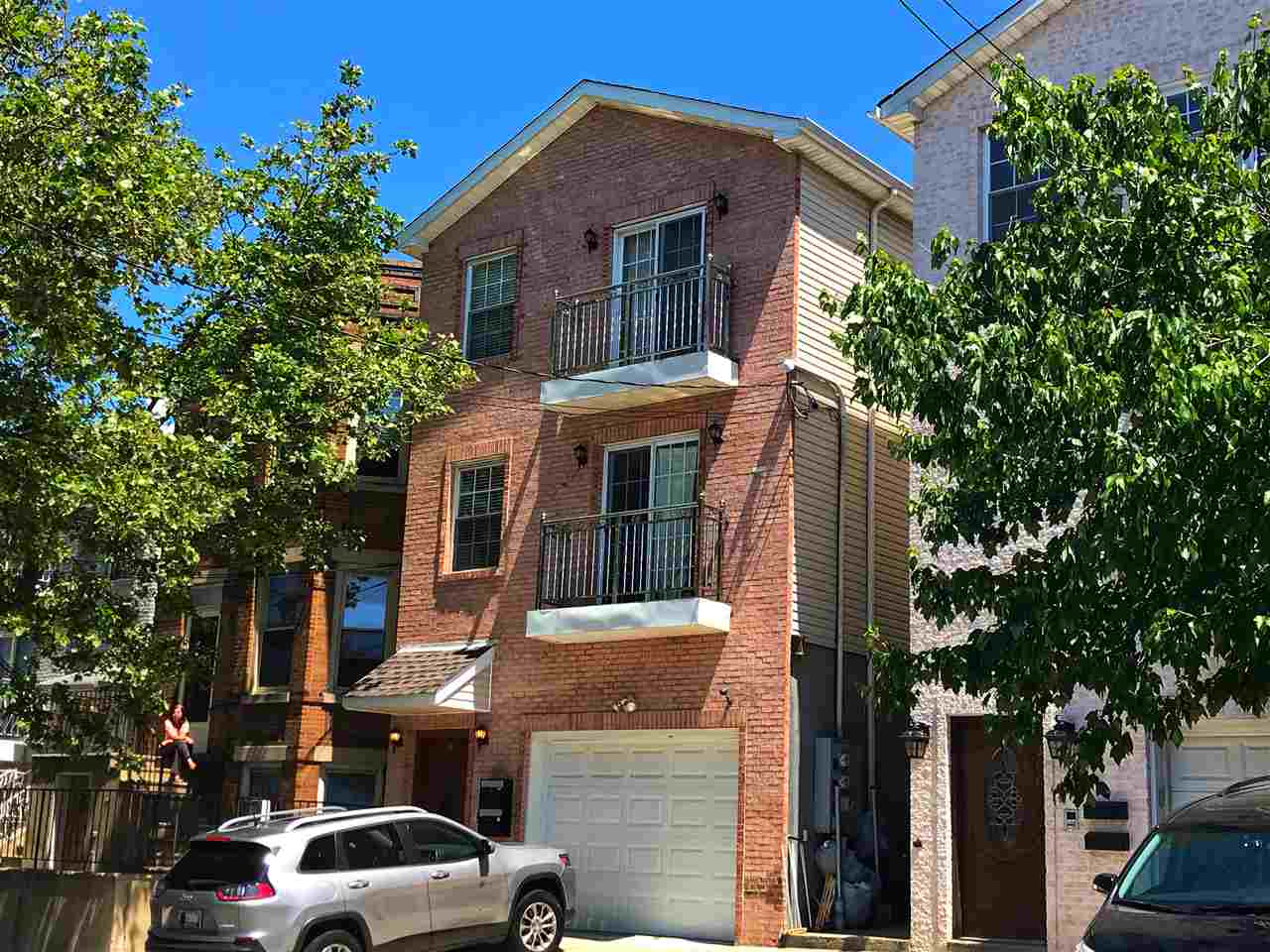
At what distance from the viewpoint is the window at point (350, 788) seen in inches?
878

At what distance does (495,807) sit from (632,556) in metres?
3.70

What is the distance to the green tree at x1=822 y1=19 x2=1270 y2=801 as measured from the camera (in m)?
10.1

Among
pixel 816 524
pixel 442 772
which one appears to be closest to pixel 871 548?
pixel 816 524

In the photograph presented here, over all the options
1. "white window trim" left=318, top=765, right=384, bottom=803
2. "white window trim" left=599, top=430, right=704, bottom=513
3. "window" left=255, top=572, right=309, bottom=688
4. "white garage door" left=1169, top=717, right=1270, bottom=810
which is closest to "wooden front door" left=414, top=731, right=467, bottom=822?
"white window trim" left=318, top=765, right=384, bottom=803

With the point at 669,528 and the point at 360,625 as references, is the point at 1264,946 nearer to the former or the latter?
the point at 669,528

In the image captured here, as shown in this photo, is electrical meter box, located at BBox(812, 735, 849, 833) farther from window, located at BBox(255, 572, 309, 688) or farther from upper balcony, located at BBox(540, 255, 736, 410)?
window, located at BBox(255, 572, 309, 688)

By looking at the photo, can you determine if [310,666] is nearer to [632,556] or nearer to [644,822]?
[632,556]

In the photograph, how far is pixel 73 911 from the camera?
17734mm

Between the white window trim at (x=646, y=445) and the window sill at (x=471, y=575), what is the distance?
177 cm

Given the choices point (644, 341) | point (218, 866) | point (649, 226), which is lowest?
point (218, 866)

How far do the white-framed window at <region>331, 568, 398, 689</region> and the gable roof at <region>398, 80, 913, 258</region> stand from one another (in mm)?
4904

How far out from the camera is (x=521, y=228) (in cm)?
2177

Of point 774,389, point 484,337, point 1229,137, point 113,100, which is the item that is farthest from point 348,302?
point 1229,137

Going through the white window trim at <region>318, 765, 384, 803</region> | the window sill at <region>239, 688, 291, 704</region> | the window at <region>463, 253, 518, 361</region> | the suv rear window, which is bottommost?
the suv rear window
